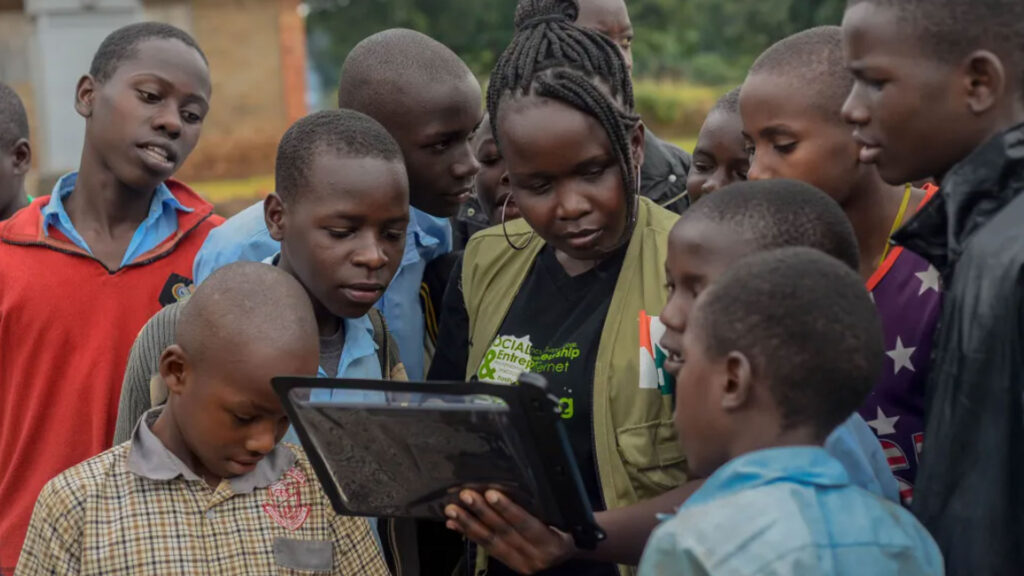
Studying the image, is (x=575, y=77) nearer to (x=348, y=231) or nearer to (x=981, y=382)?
(x=348, y=231)

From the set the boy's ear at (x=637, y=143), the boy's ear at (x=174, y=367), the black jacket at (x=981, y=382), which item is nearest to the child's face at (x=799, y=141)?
the boy's ear at (x=637, y=143)

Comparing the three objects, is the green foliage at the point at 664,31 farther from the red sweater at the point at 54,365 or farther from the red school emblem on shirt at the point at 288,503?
the red school emblem on shirt at the point at 288,503

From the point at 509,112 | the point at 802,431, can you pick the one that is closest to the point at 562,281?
the point at 509,112

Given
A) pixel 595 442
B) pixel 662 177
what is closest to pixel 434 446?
pixel 595 442

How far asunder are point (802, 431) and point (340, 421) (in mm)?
909

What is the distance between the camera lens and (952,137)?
8.17 feet

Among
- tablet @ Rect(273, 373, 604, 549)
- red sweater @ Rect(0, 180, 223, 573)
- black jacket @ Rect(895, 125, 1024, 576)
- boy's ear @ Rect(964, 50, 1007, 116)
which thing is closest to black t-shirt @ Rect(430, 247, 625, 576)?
tablet @ Rect(273, 373, 604, 549)

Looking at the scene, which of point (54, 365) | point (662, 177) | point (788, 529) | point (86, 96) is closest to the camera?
point (788, 529)

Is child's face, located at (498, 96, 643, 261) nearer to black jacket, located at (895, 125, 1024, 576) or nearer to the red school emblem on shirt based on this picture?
the red school emblem on shirt

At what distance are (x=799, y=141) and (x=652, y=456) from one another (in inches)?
32.7

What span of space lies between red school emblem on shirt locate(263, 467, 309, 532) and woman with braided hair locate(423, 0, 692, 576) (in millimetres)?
410

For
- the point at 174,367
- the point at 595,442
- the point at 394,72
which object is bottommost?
the point at 595,442

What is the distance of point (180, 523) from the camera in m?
2.85

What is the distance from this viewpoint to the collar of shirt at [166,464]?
2867 millimetres
